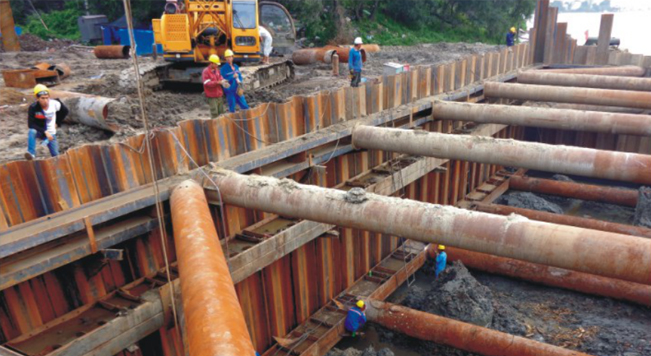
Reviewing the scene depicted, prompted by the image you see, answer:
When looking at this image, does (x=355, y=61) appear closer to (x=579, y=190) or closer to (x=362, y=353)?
(x=579, y=190)

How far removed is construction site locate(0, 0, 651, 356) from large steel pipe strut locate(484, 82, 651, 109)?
0.05 meters

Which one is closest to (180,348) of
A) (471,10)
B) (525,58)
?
(525,58)

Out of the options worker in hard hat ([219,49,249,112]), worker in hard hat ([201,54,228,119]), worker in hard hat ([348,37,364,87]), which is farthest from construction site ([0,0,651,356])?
worker in hard hat ([348,37,364,87])

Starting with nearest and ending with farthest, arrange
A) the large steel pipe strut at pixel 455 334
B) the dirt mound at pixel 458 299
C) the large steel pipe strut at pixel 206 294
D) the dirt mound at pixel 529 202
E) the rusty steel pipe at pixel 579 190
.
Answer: the large steel pipe strut at pixel 206 294 → the large steel pipe strut at pixel 455 334 → the dirt mound at pixel 458 299 → the rusty steel pipe at pixel 579 190 → the dirt mound at pixel 529 202

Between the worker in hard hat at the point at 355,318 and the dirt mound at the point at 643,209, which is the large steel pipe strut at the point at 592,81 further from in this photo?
the worker in hard hat at the point at 355,318

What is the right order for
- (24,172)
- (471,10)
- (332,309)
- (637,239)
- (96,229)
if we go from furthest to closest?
1. (471,10)
2. (332,309)
3. (96,229)
4. (24,172)
5. (637,239)

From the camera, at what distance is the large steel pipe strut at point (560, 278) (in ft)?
26.0

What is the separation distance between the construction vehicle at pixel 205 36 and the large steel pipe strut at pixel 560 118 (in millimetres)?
6468

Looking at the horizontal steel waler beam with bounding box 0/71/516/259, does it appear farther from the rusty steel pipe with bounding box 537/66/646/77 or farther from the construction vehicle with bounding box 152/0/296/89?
the rusty steel pipe with bounding box 537/66/646/77

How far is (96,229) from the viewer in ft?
16.6

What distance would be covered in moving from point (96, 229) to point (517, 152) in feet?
17.4

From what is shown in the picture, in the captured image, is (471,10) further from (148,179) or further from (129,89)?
(148,179)

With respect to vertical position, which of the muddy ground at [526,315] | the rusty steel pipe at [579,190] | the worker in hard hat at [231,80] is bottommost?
the muddy ground at [526,315]

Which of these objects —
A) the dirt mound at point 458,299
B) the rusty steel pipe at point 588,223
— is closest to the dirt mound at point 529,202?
the rusty steel pipe at point 588,223
